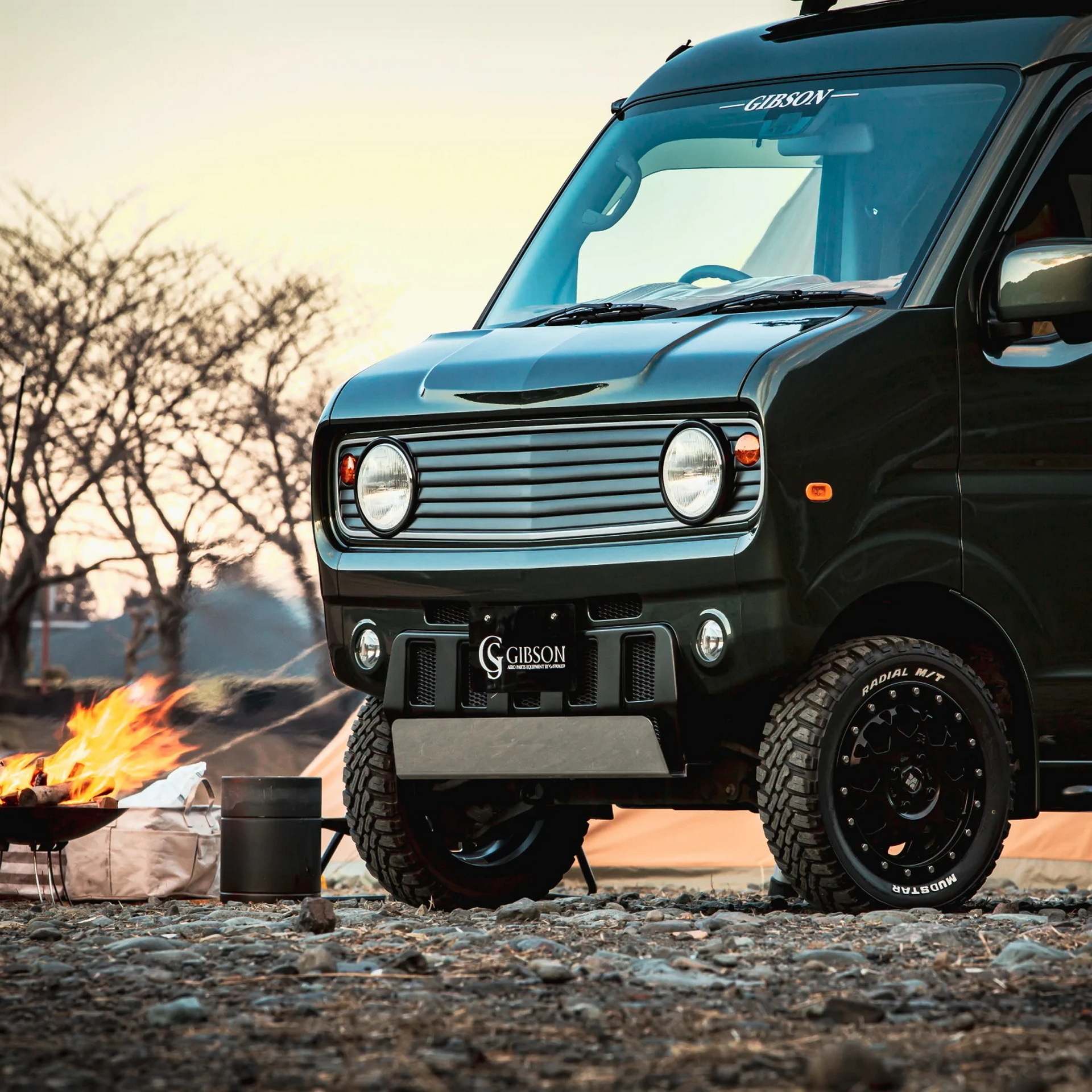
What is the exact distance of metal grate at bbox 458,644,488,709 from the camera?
21.8ft


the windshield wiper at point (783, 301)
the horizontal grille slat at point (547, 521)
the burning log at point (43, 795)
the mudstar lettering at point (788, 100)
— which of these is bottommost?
the burning log at point (43, 795)

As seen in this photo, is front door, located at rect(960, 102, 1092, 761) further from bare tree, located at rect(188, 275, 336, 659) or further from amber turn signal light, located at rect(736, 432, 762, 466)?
bare tree, located at rect(188, 275, 336, 659)

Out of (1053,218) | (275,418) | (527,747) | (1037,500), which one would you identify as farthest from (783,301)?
(275,418)

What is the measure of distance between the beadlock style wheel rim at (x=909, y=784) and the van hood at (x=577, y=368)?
108cm

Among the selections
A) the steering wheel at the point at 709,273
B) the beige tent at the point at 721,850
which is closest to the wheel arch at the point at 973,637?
the steering wheel at the point at 709,273

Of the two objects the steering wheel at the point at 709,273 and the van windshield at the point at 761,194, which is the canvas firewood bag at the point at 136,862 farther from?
the steering wheel at the point at 709,273

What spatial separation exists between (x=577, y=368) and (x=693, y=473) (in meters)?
0.50

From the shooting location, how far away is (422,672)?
682 cm

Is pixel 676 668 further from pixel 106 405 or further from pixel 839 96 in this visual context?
pixel 106 405

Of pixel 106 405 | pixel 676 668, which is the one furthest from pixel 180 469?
pixel 676 668

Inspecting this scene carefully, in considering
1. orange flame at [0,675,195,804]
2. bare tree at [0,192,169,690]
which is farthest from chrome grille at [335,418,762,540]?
bare tree at [0,192,169,690]

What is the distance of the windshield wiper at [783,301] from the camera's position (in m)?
6.64

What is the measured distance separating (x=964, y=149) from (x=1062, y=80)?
372 mm

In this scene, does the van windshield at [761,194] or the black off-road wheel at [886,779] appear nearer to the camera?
the black off-road wheel at [886,779]
